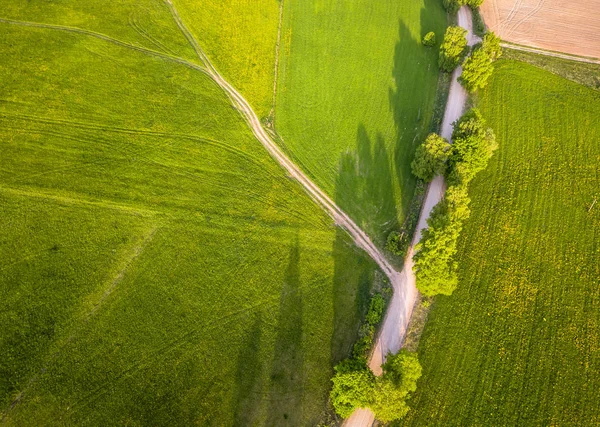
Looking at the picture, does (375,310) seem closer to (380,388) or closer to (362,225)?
(380,388)

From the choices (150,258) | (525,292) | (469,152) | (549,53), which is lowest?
(150,258)

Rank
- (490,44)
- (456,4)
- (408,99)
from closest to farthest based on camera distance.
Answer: (408,99), (490,44), (456,4)

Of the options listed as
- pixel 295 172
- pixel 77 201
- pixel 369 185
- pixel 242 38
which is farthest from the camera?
pixel 242 38

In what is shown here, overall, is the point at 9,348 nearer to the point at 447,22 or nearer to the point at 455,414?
the point at 455,414

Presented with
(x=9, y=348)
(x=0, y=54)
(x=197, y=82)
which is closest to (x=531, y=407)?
(x=9, y=348)

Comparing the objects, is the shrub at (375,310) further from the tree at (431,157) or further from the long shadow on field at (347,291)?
the tree at (431,157)

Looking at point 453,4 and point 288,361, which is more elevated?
point 453,4

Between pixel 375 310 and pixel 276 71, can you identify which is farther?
pixel 276 71

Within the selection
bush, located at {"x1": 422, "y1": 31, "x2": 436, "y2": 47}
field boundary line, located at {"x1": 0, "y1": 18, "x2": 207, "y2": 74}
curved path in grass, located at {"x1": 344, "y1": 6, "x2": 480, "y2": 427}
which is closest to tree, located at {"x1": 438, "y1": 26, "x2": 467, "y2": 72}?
bush, located at {"x1": 422, "y1": 31, "x2": 436, "y2": 47}

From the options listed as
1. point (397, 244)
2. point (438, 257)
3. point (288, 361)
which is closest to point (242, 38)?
point (397, 244)
